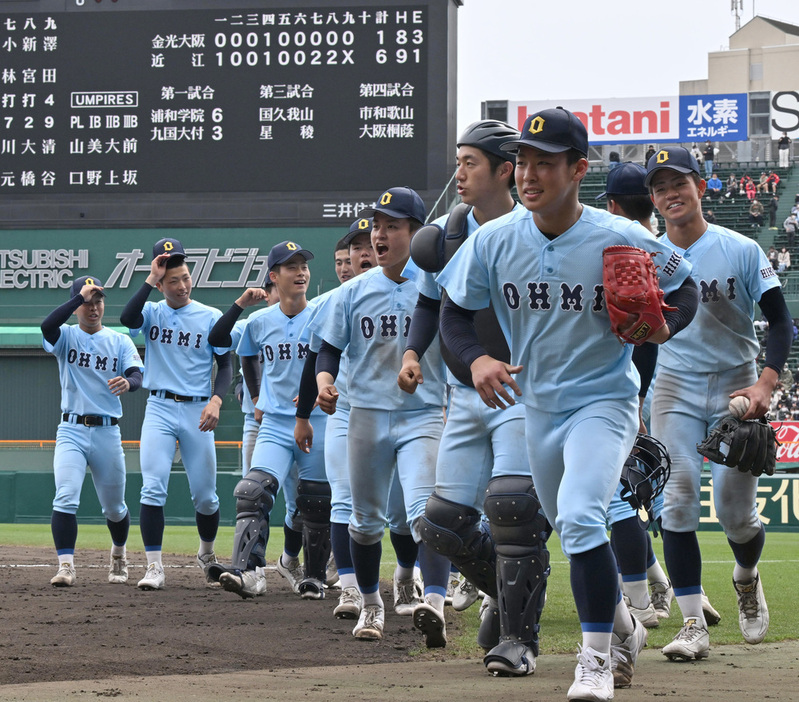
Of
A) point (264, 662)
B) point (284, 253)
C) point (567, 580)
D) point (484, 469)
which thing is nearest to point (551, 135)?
point (484, 469)

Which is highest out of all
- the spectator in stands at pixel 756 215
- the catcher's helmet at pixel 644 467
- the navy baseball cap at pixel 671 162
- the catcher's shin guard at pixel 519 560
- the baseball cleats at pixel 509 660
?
the spectator in stands at pixel 756 215

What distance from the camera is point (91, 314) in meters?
8.49

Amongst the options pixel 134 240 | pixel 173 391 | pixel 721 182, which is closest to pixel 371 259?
pixel 173 391

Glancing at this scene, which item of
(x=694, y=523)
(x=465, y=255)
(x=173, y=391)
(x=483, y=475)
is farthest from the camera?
(x=173, y=391)

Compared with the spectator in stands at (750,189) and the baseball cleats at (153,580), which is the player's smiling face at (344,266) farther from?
the spectator in stands at (750,189)

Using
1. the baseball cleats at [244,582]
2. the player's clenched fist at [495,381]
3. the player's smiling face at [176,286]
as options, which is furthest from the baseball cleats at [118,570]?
the player's clenched fist at [495,381]

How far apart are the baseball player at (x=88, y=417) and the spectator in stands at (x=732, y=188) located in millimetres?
25456

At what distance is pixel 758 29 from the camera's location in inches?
2422

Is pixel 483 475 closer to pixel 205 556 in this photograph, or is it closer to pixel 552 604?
pixel 552 604

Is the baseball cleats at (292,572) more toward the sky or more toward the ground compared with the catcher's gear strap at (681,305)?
more toward the ground

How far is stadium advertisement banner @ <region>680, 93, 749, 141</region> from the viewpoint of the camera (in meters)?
34.4

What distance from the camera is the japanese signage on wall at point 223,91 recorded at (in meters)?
20.5

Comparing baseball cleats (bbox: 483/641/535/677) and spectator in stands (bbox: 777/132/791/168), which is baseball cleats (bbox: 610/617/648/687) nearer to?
baseball cleats (bbox: 483/641/535/677)

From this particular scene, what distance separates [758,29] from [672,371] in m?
61.5
